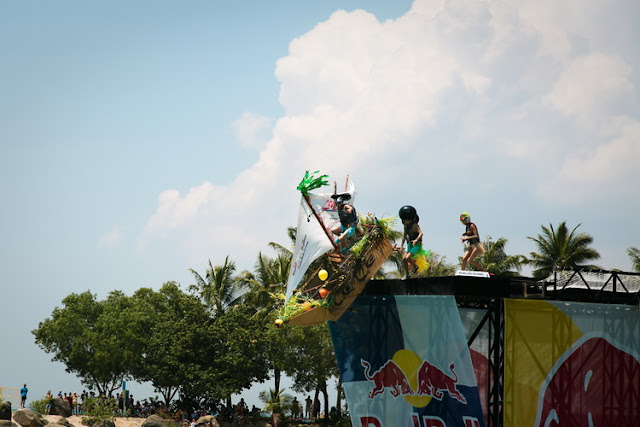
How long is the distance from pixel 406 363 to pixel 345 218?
4.33 m

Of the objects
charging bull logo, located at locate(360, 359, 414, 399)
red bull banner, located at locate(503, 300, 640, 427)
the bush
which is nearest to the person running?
red bull banner, located at locate(503, 300, 640, 427)

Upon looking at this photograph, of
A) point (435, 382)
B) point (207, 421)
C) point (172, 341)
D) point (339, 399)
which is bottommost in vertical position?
point (207, 421)

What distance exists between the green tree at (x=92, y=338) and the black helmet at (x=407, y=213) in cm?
2787

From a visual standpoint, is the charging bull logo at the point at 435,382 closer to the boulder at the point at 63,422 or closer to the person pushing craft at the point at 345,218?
the person pushing craft at the point at 345,218

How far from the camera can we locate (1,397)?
38.9 metres

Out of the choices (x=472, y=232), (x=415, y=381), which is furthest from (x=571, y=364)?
(x=472, y=232)

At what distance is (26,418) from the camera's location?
122 feet

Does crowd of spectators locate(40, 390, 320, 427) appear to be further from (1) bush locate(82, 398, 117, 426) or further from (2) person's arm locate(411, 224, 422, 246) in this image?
(2) person's arm locate(411, 224, 422, 246)

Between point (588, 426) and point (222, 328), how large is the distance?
26.0 metres

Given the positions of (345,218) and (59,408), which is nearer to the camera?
(345,218)

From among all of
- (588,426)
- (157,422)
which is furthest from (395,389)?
(157,422)

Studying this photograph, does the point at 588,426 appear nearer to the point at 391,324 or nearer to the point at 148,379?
the point at 391,324

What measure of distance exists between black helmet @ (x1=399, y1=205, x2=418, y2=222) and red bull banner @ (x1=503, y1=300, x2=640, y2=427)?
336 cm

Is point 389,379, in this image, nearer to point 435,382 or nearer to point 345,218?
point 435,382
